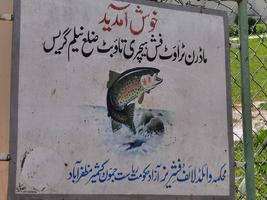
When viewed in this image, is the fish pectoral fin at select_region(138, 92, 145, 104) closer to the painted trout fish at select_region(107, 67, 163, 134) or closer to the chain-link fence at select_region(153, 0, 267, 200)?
the painted trout fish at select_region(107, 67, 163, 134)

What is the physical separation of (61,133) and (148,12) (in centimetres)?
53

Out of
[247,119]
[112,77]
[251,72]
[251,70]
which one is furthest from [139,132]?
[251,70]

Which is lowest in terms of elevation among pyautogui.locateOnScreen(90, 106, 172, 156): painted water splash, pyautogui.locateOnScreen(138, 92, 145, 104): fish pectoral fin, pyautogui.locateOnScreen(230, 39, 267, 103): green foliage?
pyautogui.locateOnScreen(90, 106, 172, 156): painted water splash

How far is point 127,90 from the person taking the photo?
6.95 feet

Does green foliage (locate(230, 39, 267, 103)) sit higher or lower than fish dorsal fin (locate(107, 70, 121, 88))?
higher

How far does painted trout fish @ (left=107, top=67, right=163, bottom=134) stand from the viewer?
2.08 meters

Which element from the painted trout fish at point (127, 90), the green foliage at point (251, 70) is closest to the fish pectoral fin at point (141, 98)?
the painted trout fish at point (127, 90)

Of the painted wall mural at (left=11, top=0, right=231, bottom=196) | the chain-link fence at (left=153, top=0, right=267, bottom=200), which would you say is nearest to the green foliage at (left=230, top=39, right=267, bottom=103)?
the chain-link fence at (left=153, top=0, right=267, bottom=200)

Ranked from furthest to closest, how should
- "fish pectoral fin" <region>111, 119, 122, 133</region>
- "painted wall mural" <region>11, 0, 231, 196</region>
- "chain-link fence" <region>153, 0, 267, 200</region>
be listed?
"chain-link fence" <region>153, 0, 267, 200</region> < "fish pectoral fin" <region>111, 119, 122, 133</region> < "painted wall mural" <region>11, 0, 231, 196</region>

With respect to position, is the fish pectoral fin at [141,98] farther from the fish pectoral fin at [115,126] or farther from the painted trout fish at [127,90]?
the fish pectoral fin at [115,126]

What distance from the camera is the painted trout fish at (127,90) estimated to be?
2.08 metres

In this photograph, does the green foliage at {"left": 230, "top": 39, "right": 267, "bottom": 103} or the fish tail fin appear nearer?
the fish tail fin

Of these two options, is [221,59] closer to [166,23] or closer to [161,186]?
[166,23]

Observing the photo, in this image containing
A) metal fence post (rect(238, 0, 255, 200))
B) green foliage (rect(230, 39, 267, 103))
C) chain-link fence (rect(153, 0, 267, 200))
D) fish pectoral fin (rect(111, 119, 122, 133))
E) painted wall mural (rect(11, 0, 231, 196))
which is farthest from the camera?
green foliage (rect(230, 39, 267, 103))
